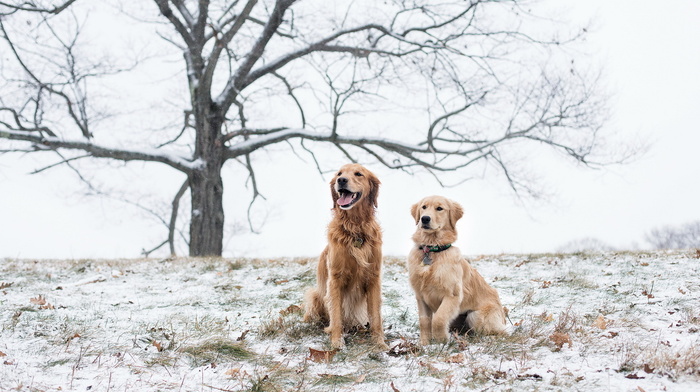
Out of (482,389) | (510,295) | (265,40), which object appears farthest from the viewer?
(265,40)

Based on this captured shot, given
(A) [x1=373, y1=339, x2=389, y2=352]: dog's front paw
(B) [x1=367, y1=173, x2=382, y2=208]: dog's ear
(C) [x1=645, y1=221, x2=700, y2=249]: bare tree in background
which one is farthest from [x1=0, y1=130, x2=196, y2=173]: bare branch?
(C) [x1=645, y1=221, x2=700, y2=249]: bare tree in background

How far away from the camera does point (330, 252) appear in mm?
4480

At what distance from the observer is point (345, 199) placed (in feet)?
14.7

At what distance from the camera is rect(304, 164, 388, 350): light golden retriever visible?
4.38m

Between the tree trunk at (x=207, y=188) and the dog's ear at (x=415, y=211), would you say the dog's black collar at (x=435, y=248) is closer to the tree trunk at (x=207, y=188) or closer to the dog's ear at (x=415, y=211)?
the dog's ear at (x=415, y=211)

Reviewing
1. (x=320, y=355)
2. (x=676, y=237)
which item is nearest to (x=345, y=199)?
(x=320, y=355)

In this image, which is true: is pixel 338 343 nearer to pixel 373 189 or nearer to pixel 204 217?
pixel 373 189

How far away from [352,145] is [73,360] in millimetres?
9771

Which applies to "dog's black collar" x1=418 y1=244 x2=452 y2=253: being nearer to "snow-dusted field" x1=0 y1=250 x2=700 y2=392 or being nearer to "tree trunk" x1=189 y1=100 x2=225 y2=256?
"snow-dusted field" x1=0 y1=250 x2=700 y2=392

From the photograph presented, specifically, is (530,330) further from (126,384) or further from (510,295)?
(126,384)

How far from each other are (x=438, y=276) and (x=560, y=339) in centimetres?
104

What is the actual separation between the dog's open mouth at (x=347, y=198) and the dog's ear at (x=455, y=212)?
0.88 meters

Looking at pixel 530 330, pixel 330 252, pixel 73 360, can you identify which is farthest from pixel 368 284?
pixel 73 360

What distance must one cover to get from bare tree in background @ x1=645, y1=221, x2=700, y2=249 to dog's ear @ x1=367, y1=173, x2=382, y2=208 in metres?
29.2
